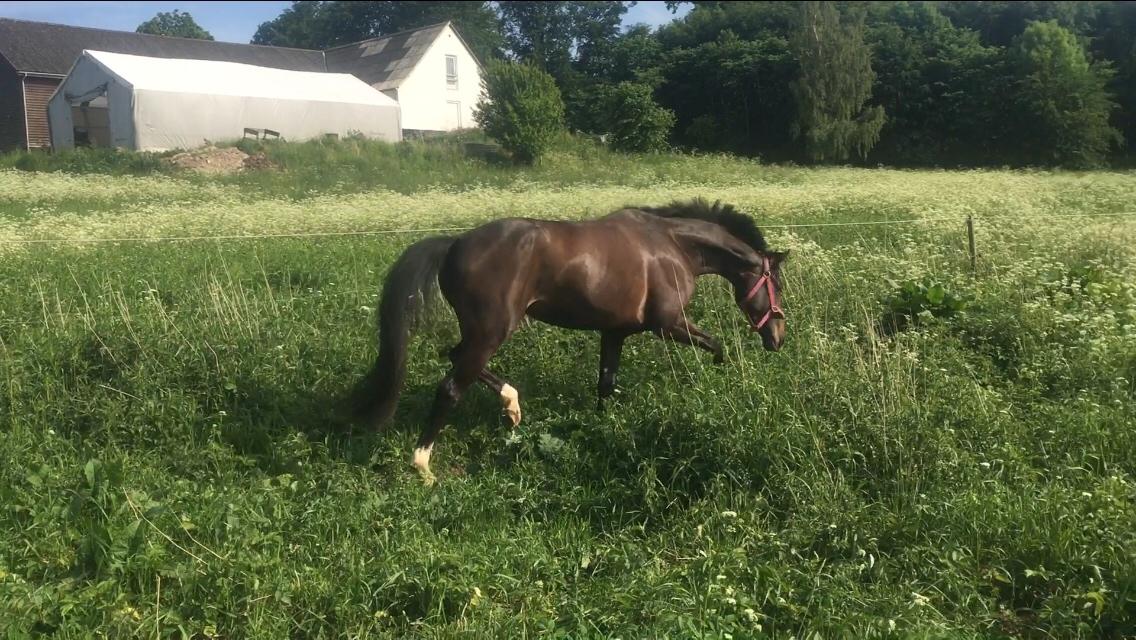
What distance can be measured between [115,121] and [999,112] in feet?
137

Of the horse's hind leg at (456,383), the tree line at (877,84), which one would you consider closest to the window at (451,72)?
the tree line at (877,84)

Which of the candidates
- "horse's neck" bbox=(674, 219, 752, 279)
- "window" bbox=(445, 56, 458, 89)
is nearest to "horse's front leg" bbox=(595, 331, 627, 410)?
"horse's neck" bbox=(674, 219, 752, 279)

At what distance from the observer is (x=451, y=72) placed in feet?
172

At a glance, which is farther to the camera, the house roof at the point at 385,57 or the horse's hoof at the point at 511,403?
the house roof at the point at 385,57

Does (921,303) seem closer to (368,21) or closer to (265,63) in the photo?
(265,63)

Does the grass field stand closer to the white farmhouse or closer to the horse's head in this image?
the horse's head

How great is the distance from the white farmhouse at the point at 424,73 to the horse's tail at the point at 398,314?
141 ft

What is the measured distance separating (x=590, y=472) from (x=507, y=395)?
839 millimetres

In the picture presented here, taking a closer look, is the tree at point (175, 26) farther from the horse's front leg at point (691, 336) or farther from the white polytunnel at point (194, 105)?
the horse's front leg at point (691, 336)

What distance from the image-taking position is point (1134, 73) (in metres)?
44.9

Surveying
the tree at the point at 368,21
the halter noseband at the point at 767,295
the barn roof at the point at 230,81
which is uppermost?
the tree at the point at 368,21

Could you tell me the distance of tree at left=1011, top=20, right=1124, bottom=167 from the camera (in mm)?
40156

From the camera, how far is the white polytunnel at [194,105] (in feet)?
115

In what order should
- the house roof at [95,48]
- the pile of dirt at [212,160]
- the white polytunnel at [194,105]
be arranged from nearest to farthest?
1. the pile of dirt at [212,160]
2. the white polytunnel at [194,105]
3. the house roof at [95,48]
